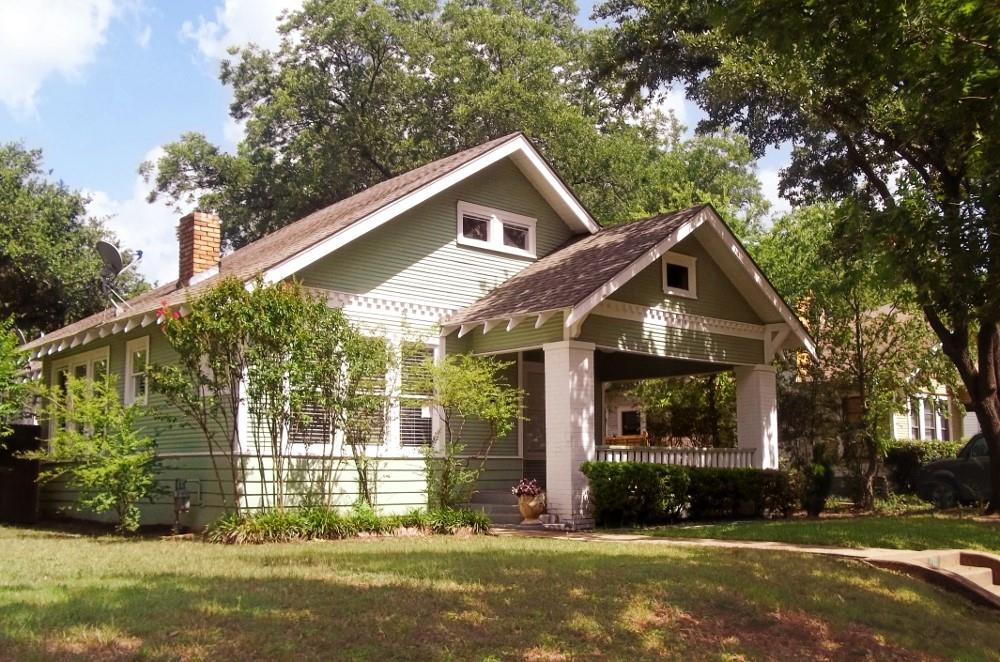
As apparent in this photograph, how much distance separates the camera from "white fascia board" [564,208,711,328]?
1548 centimetres

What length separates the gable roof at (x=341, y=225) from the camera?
15711mm

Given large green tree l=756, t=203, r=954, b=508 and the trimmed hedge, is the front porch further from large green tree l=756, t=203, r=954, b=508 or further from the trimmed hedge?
large green tree l=756, t=203, r=954, b=508

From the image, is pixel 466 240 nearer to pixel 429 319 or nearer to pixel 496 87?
pixel 429 319

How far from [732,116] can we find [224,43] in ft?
88.6

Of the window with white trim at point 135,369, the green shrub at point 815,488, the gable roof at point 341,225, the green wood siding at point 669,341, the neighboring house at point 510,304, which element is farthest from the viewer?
the green shrub at point 815,488

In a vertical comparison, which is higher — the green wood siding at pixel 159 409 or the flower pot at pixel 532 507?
the green wood siding at pixel 159 409

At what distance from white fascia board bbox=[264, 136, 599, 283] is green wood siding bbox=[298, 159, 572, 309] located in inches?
17.3

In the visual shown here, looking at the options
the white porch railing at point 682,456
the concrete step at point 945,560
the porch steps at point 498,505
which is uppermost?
the white porch railing at point 682,456

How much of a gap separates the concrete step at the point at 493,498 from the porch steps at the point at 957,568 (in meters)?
7.23

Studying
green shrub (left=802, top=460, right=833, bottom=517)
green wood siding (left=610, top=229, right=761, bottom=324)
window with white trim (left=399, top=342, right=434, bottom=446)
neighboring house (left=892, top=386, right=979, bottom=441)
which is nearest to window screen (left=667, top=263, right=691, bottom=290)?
green wood siding (left=610, top=229, right=761, bottom=324)

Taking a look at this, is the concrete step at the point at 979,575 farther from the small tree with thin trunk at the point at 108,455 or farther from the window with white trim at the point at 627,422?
the window with white trim at the point at 627,422

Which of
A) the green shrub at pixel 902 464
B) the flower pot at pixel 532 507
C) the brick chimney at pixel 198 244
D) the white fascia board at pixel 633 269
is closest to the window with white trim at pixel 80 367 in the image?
the brick chimney at pixel 198 244

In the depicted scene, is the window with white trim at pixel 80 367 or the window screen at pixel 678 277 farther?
the window with white trim at pixel 80 367

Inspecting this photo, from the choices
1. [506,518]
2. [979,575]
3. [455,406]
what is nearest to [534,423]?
[506,518]
